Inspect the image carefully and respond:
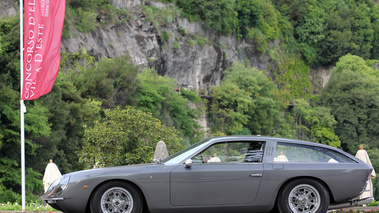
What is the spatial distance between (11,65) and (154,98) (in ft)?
56.0

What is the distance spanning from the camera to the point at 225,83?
207ft

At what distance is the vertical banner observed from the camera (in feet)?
47.9

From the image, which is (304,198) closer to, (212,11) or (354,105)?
(212,11)

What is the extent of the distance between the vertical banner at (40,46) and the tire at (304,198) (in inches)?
318

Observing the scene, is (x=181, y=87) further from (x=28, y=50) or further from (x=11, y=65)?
(x=28, y=50)

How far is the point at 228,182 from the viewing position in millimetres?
8867

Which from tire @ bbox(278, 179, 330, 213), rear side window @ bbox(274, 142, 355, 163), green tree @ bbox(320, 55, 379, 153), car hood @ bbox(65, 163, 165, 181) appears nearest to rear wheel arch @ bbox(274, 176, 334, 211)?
tire @ bbox(278, 179, 330, 213)

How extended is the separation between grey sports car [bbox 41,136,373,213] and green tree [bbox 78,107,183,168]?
11812mm

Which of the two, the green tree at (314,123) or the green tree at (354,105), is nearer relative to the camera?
the green tree at (354,105)

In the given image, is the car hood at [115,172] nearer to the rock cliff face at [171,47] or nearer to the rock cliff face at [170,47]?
the rock cliff face at [171,47]

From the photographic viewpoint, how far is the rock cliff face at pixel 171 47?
169 feet

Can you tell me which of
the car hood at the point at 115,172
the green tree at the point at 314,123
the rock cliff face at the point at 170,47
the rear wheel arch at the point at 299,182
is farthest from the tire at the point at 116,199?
the green tree at the point at 314,123

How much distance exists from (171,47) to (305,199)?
171 feet

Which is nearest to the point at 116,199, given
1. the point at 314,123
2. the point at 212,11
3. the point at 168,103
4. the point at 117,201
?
the point at 117,201
